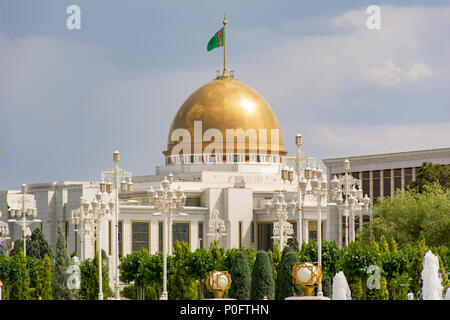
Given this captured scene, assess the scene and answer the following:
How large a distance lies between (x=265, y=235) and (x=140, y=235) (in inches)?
376

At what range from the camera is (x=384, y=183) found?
209 feet

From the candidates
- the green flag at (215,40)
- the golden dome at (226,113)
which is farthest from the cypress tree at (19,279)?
the golden dome at (226,113)

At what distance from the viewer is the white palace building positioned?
2591 inches

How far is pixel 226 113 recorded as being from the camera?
247 ft

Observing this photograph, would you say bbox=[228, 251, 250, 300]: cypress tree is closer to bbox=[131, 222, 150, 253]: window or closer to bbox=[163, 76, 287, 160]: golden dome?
bbox=[131, 222, 150, 253]: window

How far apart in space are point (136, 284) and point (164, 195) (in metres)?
7.31

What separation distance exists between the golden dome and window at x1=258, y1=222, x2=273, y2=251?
6903 millimetres

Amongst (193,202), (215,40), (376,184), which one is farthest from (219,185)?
(376,184)

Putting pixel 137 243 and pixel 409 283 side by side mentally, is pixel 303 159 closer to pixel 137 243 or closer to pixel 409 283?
pixel 409 283

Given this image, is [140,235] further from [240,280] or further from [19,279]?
[240,280]

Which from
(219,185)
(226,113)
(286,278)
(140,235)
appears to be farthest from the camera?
(226,113)

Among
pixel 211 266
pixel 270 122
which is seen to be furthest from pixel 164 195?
pixel 270 122

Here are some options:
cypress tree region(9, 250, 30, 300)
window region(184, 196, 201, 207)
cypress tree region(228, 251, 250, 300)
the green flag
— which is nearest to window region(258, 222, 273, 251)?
window region(184, 196, 201, 207)

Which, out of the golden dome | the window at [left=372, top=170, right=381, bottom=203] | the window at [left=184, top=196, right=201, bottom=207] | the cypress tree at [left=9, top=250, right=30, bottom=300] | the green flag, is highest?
the green flag
